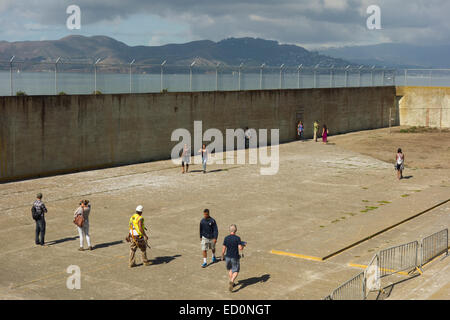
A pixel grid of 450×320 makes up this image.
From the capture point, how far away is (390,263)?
14500mm

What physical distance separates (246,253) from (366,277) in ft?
14.0

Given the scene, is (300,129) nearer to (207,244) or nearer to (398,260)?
(398,260)

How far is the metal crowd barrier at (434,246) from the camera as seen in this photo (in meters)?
15.0

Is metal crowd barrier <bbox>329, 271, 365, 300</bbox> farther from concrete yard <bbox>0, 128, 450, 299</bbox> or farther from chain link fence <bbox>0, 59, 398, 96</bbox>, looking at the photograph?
chain link fence <bbox>0, 59, 398, 96</bbox>

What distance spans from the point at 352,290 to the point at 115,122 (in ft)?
66.0

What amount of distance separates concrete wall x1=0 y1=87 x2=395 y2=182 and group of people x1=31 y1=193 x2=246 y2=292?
1002 cm

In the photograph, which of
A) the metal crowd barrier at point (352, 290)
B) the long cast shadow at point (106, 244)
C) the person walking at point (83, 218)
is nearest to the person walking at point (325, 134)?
the long cast shadow at point (106, 244)

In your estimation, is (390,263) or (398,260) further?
(398,260)

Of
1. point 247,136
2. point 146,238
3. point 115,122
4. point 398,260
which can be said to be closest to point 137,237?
point 146,238

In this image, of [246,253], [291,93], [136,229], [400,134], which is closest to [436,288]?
[246,253]

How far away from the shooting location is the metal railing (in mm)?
12148

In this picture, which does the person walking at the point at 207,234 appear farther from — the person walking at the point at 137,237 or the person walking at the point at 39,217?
the person walking at the point at 39,217

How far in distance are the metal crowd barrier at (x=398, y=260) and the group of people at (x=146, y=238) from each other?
11.0 ft
